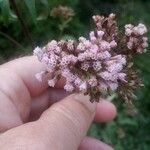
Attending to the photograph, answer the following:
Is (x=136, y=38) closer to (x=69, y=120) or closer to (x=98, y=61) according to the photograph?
(x=98, y=61)

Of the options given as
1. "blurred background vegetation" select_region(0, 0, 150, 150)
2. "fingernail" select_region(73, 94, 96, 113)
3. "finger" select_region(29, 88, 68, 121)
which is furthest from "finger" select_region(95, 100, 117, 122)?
"blurred background vegetation" select_region(0, 0, 150, 150)

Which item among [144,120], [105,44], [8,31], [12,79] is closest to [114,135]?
[144,120]

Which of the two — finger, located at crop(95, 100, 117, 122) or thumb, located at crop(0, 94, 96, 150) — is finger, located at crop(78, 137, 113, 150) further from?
thumb, located at crop(0, 94, 96, 150)

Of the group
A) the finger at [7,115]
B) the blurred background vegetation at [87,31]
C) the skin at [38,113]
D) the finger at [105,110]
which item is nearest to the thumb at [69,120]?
the skin at [38,113]

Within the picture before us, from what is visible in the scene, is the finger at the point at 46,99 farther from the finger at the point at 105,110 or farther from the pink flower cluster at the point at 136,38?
the pink flower cluster at the point at 136,38

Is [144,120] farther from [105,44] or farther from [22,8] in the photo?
[105,44]

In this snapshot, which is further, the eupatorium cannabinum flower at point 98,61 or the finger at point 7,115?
the finger at point 7,115
